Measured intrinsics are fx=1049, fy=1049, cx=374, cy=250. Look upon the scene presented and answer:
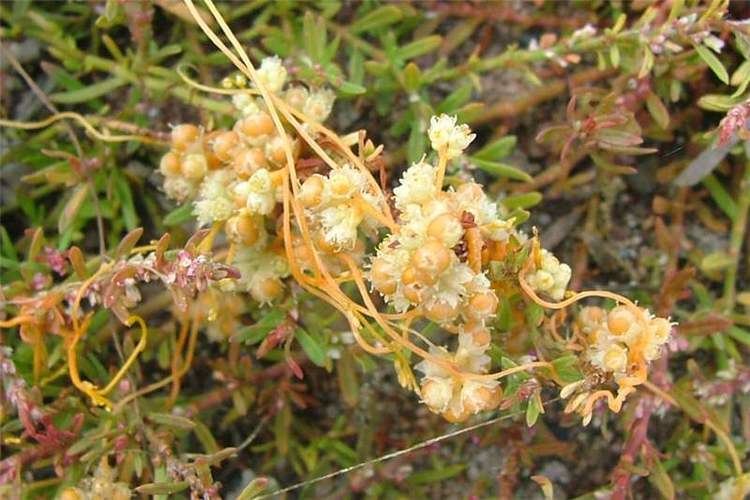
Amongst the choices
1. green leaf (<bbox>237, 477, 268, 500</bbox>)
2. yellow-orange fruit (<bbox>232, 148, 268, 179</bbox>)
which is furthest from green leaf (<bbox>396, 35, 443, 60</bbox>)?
green leaf (<bbox>237, 477, 268, 500</bbox>)

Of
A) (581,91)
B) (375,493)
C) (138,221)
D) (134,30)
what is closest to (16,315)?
(138,221)

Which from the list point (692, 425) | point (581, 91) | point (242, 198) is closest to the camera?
point (242, 198)

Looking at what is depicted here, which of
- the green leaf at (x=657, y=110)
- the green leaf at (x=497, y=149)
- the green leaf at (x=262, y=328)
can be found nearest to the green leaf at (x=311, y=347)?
the green leaf at (x=262, y=328)

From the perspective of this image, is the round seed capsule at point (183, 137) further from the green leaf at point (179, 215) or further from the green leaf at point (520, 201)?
the green leaf at point (520, 201)

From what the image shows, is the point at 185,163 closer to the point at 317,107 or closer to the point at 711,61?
the point at 317,107

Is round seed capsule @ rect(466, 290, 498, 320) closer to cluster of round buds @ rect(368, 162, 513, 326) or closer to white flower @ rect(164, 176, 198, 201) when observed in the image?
cluster of round buds @ rect(368, 162, 513, 326)

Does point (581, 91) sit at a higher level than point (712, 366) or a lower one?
higher

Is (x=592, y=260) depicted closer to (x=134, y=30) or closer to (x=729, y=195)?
(x=729, y=195)
